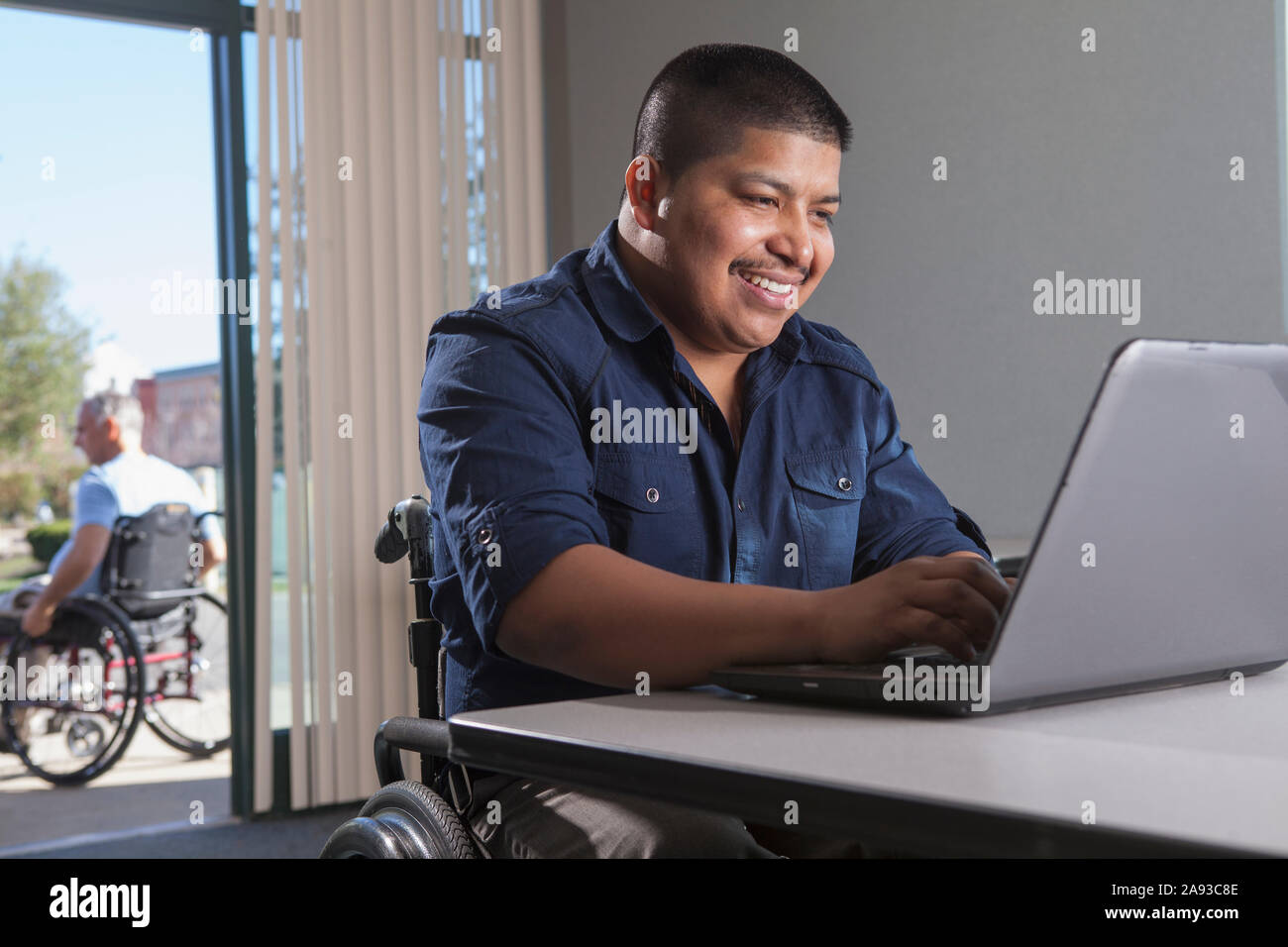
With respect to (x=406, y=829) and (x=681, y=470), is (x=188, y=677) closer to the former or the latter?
(x=681, y=470)

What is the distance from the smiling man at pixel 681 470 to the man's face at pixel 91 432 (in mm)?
3056

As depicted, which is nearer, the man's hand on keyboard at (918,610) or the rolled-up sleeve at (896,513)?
the man's hand on keyboard at (918,610)

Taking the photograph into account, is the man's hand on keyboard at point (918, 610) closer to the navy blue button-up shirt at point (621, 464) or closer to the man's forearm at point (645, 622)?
the man's forearm at point (645, 622)

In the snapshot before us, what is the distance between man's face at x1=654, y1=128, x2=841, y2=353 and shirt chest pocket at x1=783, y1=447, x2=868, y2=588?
0.16 m

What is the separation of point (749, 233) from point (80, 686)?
3408 mm

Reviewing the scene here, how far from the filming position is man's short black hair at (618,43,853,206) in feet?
4.55

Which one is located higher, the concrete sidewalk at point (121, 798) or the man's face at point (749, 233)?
the man's face at point (749, 233)

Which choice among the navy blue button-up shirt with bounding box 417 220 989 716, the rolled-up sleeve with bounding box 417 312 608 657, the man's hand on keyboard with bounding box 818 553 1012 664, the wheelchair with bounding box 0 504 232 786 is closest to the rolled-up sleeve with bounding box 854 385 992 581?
the navy blue button-up shirt with bounding box 417 220 989 716

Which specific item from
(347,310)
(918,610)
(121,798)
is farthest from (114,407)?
(918,610)

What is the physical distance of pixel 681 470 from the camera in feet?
4.18

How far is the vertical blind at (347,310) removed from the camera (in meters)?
3.54

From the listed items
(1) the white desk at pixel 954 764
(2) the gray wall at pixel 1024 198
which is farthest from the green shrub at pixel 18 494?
(1) the white desk at pixel 954 764

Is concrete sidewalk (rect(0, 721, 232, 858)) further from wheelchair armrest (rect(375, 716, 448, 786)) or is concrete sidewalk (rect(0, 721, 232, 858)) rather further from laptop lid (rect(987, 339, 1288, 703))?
laptop lid (rect(987, 339, 1288, 703))
